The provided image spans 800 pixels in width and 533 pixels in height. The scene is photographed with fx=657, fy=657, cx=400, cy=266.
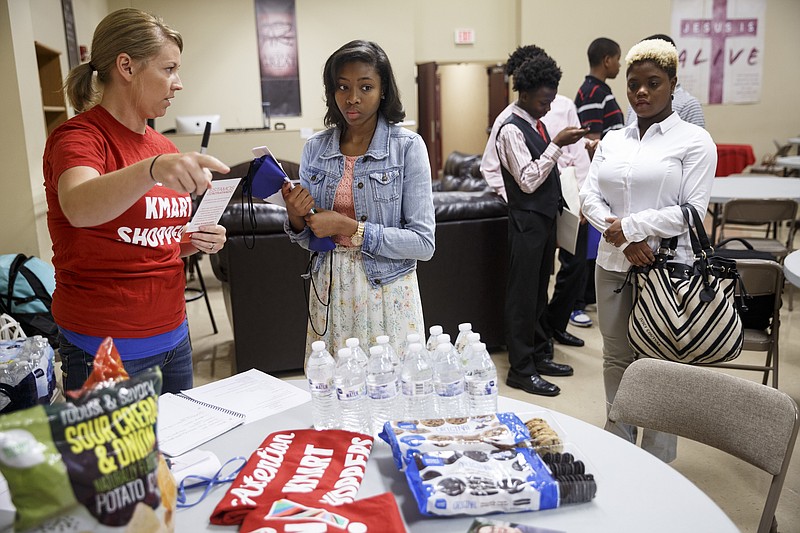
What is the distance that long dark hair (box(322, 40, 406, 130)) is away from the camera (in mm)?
1896

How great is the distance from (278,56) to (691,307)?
7546mm

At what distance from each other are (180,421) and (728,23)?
988cm

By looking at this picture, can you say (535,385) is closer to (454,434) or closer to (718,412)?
(718,412)

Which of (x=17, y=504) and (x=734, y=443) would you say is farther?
(x=734, y=443)

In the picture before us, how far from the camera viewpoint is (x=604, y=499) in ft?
3.76

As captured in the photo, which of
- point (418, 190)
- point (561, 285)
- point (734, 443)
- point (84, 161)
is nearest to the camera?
point (84, 161)

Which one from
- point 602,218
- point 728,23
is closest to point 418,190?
point 602,218

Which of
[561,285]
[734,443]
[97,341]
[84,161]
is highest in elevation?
[84,161]

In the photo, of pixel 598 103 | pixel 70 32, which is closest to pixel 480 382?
pixel 598 103

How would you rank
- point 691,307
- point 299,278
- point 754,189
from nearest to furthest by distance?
point 691,307 < point 299,278 < point 754,189

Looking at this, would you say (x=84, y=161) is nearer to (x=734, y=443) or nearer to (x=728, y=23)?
(x=734, y=443)

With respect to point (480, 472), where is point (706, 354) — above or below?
below

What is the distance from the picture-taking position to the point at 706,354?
2.26 metres

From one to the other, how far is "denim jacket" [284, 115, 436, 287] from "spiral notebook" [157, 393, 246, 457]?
2.07 ft
